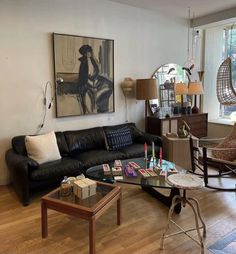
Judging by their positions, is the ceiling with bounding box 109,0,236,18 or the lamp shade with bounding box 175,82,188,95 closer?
the ceiling with bounding box 109,0,236,18

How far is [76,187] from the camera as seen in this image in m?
2.38

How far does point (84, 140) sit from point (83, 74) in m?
1.07

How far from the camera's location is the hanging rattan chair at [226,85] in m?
3.25

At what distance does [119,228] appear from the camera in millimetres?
2570

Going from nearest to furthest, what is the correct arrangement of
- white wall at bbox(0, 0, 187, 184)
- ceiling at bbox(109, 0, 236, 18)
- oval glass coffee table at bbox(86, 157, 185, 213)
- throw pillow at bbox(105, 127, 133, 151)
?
1. oval glass coffee table at bbox(86, 157, 185, 213)
2. white wall at bbox(0, 0, 187, 184)
3. throw pillow at bbox(105, 127, 133, 151)
4. ceiling at bbox(109, 0, 236, 18)

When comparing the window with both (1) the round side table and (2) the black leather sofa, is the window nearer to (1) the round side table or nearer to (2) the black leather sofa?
(2) the black leather sofa

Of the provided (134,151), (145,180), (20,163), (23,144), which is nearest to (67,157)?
(23,144)

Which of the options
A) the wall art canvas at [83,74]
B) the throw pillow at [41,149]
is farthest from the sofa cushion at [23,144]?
the wall art canvas at [83,74]

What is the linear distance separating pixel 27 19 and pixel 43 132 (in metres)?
1.63

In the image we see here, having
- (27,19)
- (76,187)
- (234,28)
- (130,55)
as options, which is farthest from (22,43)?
(234,28)

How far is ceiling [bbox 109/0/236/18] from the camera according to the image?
4375 millimetres

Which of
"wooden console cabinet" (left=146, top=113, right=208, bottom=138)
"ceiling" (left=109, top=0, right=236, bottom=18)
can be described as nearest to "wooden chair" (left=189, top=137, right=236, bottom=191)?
"wooden console cabinet" (left=146, top=113, right=208, bottom=138)

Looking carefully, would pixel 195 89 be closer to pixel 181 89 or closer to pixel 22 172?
pixel 181 89

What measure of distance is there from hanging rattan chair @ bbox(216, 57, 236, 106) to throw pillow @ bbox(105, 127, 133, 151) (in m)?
1.59
